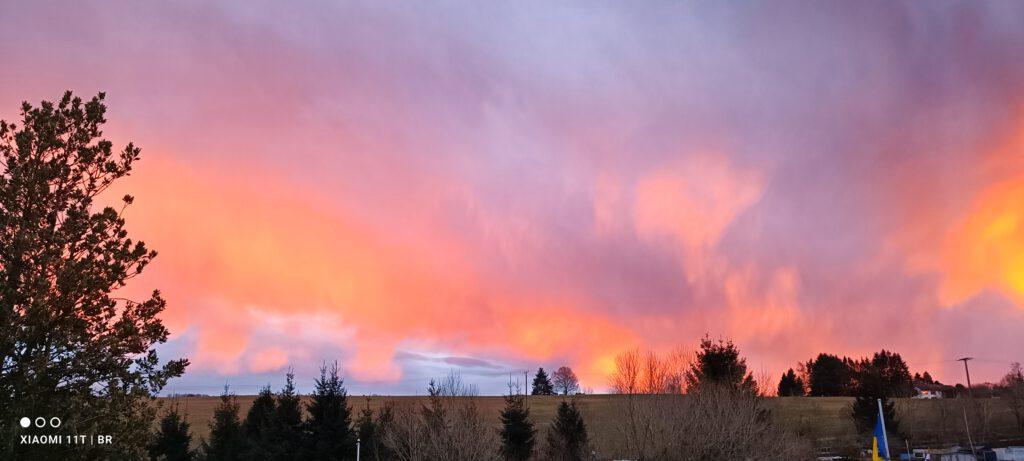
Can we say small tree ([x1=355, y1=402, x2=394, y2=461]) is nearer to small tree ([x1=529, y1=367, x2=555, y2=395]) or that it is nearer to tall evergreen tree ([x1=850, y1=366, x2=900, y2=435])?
tall evergreen tree ([x1=850, y1=366, x2=900, y2=435])

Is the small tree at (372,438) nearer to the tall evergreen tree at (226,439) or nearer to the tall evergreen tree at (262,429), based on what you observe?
the tall evergreen tree at (262,429)

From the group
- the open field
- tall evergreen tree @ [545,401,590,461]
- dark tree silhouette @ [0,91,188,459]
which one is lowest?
the open field

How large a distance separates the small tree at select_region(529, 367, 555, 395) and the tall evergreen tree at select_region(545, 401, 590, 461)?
9539 centimetres

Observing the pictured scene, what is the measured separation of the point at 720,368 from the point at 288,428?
26.5m

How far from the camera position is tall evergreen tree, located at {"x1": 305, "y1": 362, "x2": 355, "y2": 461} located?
99.8 feet

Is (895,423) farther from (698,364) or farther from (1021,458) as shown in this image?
(698,364)

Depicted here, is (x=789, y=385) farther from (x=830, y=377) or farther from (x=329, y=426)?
(x=329, y=426)

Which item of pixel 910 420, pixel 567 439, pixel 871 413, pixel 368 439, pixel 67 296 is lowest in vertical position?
pixel 910 420

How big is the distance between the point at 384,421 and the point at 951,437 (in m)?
62.9

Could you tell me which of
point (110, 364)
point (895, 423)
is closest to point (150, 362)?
point (110, 364)

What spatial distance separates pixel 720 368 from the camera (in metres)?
40.4

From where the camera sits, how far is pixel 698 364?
40.8m

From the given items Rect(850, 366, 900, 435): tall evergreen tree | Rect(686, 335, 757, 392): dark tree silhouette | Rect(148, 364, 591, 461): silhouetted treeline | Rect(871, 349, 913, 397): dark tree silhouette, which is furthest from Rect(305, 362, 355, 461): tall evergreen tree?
Rect(871, 349, 913, 397): dark tree silhouette

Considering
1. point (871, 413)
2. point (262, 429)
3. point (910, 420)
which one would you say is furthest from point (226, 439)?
point (910, 420)
